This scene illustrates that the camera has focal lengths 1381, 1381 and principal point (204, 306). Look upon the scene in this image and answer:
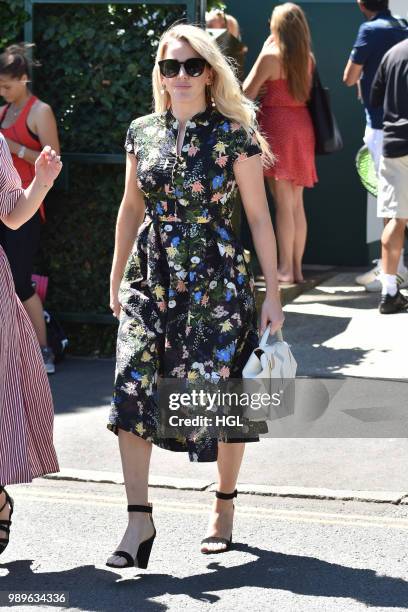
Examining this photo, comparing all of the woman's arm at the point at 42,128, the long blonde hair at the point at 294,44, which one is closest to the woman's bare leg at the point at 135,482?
the woman's arm at the point at 42,128

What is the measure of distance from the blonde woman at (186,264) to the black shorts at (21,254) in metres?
3.27

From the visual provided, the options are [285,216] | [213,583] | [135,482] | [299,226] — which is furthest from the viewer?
[299,226]

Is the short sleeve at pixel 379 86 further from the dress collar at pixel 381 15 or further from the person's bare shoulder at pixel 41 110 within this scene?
the person's bare shoulder at pixel 41 110

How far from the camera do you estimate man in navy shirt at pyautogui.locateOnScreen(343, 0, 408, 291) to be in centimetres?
984

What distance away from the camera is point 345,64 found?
1120 cm

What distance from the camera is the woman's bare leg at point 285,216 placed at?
32.9 feet

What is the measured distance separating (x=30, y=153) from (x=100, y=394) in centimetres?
156

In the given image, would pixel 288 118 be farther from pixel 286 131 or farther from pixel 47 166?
pixel 47 166

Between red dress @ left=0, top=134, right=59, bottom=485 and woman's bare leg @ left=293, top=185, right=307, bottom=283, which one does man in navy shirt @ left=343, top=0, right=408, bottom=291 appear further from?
red dress @ left=0, top=134, right=59, bottom=485

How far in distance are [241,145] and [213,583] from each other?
161 cm

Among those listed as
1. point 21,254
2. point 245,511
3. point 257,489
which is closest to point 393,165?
point 21,254

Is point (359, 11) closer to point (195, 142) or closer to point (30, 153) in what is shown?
point (30, 153)

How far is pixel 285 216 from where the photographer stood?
10047 millimetres

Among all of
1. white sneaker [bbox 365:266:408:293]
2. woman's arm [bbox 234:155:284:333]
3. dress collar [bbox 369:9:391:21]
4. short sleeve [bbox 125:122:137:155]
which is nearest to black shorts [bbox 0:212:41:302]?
white sneaker [bbox 365:266:408:293]
